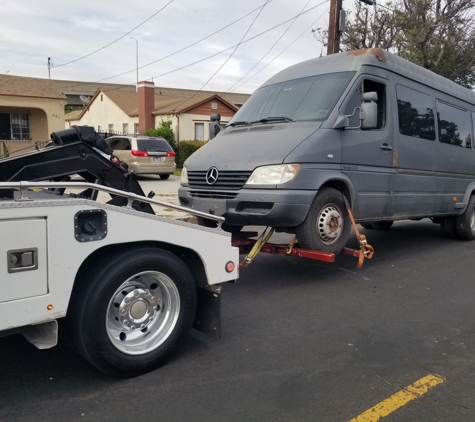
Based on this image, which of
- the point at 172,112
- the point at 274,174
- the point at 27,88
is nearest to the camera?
the point at 274,174

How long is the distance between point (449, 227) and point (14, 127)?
19589 millimetres

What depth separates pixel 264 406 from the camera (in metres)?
3.25

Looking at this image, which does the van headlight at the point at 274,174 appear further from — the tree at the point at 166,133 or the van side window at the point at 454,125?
the tree at the point at 166,133

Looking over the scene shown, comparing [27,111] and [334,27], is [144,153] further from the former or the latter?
[334,27]

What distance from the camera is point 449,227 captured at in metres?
9.16

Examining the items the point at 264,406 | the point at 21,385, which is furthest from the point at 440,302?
the point at 21,385

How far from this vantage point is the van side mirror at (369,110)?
19.5 ft

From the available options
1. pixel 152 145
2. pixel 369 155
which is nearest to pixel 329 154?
pixel 369 155

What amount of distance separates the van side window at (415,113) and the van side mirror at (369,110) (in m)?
1.06

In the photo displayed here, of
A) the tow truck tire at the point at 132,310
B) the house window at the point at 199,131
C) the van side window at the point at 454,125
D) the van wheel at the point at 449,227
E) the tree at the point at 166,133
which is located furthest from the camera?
the house window at the point at 199,131

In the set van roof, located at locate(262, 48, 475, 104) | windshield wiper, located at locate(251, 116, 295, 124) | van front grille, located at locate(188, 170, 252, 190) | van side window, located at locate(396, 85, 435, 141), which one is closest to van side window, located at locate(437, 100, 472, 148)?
van side window, located at locate(396, 85, 435, 141)

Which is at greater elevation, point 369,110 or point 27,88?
point 27,88

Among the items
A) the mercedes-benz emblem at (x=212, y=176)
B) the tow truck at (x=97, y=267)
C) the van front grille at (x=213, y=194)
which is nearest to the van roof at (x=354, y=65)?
the mercedes-benz emblem at (x=212, y=176)

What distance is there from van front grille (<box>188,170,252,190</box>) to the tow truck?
1.54 meters
